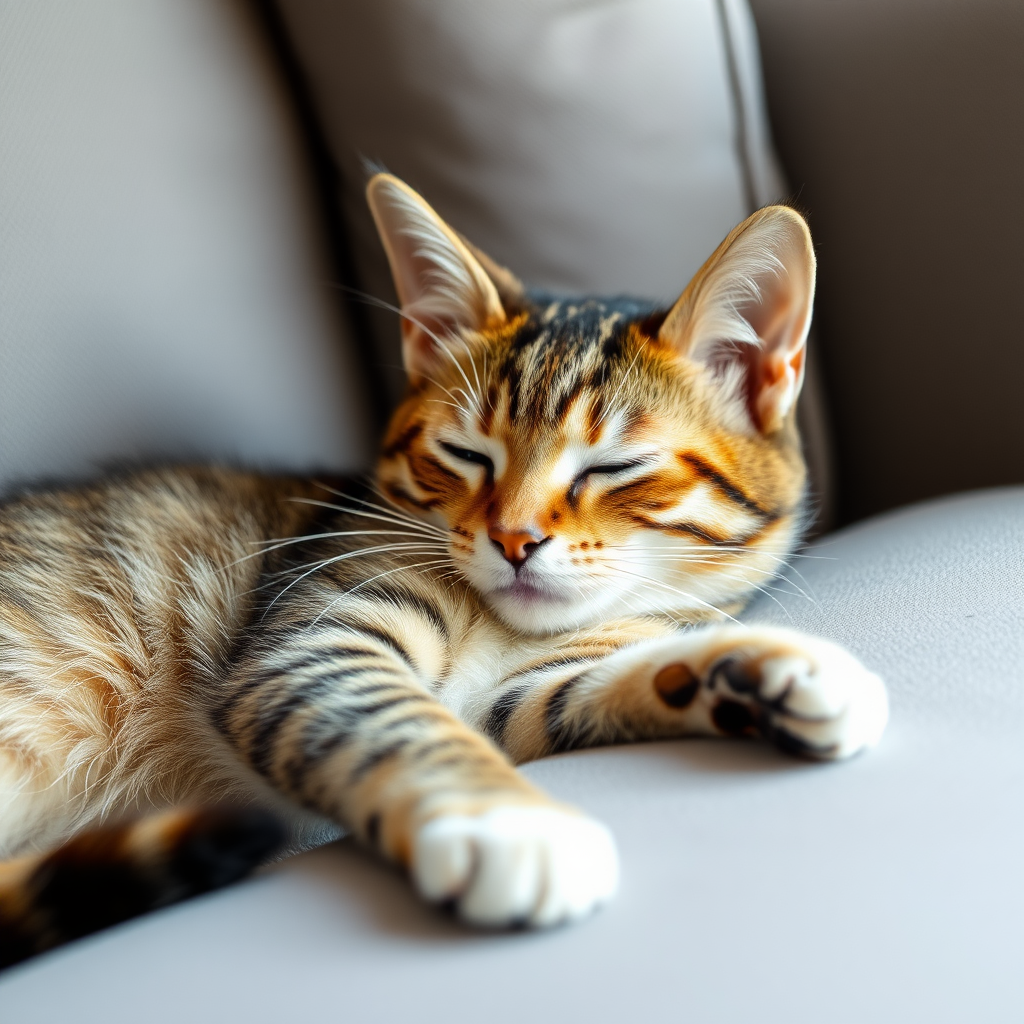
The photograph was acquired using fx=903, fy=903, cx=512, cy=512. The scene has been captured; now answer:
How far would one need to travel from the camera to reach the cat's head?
0.78 meters

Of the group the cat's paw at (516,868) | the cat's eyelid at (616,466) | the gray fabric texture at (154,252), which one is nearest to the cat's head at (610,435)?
the cat's eyelid at (616,466)

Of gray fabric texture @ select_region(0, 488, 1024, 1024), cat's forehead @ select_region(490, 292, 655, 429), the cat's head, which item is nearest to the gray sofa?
gray fabric texture @ select_region(0, 488, 1024, 1024)

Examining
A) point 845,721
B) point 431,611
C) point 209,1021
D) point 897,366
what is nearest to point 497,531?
point 431,611

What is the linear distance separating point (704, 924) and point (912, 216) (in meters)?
0.91

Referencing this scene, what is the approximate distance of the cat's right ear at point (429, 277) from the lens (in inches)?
34.5

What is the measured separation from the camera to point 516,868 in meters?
0.43

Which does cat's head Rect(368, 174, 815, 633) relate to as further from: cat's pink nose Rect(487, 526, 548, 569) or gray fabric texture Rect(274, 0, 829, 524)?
gray fabric texture Rect(274, 0, 829, 524)

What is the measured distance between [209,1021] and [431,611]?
0.44 meters

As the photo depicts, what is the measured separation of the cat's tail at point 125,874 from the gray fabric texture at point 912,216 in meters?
0.91

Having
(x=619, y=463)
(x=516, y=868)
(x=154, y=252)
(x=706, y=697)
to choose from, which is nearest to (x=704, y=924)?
(x=516, y=868)

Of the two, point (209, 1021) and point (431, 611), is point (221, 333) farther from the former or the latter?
point (209, 1021)

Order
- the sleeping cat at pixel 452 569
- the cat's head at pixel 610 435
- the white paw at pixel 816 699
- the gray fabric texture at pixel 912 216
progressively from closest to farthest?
1. the white paw at pixel 816 699
2. the sleeping cat at pixel 452 569
3. the cat's head at pixel 610 435
4. the gray fabric texture at pixel 912 216

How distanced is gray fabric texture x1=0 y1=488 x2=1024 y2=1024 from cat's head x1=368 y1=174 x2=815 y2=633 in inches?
9.3

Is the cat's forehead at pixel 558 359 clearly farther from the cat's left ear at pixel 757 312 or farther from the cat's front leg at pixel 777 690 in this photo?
the cat's front leg at pixel 777 690
